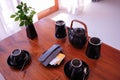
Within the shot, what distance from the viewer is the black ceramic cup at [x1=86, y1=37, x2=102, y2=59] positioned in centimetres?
92

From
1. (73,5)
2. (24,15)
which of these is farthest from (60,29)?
(73,5)

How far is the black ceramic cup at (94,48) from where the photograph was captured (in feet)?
3.01

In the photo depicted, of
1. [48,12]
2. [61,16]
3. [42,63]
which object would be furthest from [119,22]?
[42,63]

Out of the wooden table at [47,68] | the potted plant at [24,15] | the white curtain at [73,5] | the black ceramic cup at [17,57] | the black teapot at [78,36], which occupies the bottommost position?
the white curtain at [73,5]

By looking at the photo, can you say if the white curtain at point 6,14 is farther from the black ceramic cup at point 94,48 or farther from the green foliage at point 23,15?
the black ceramic cup at point 94,48

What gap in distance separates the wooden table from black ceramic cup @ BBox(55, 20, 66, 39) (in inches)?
1.6

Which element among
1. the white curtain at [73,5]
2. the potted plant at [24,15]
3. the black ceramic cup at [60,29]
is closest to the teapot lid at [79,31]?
the black ceramic cup at [60,29]

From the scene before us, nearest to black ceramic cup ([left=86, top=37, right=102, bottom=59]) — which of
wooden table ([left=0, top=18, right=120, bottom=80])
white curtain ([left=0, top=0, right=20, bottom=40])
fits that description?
wooden table ([left=0, top=18, right=120, bottom=80])

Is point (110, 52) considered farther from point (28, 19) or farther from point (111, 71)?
point (28, 19)

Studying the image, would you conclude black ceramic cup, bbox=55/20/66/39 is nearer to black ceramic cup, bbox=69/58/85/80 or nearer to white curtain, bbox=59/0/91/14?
black ceramic cup, bbox=69/58/85/80

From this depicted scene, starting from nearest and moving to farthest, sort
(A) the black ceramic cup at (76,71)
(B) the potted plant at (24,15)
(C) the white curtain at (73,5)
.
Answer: (A) the black ceramic cup at (76,71) < (B) the potted plant at (24,15) < (C) the white curtain at (73,5)

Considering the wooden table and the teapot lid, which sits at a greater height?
the teapot lid

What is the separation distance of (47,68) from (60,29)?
0.33 meters

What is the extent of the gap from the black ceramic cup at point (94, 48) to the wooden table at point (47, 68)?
3 centimetres
